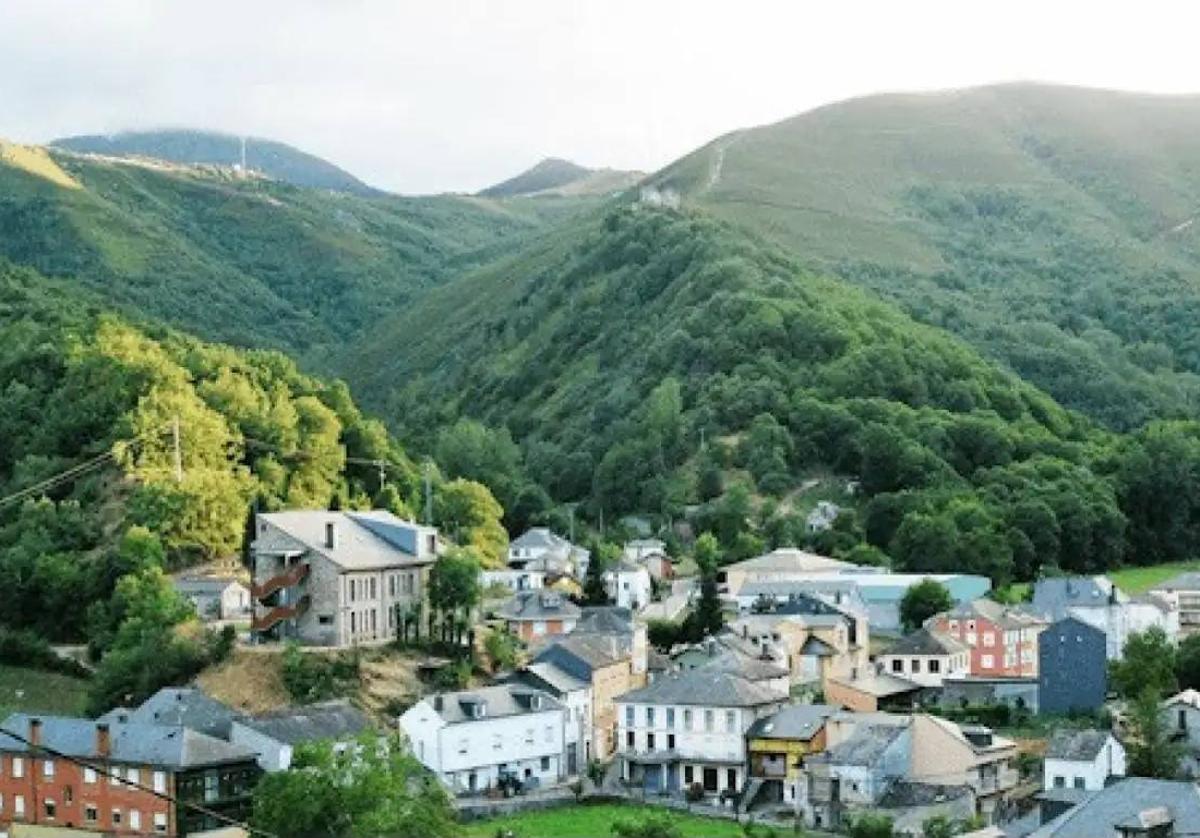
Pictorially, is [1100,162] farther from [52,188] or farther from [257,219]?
[52,188]

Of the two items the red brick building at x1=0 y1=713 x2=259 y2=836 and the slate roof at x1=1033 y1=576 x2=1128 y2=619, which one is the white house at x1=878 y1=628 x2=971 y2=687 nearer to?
the slate roof at x1=1033 y1=576 x2=1128 y2=619

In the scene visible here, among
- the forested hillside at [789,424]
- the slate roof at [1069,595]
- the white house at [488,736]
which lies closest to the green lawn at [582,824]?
the white house at [488,736]

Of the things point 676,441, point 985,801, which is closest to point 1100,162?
point 676,441

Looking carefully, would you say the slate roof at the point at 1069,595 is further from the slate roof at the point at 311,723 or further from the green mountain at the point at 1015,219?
the green mountain at the point at 1015,219

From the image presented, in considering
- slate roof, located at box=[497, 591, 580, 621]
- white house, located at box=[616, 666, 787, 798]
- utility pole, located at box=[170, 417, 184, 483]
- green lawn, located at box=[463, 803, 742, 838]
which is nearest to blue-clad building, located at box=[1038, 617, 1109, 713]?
white house, located at box=[616, 666, 787, 798]

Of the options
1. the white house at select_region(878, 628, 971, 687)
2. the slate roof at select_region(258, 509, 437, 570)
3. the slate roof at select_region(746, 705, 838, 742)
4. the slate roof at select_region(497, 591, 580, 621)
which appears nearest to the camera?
the slate roof at select_region(746, 705, 838, 742)

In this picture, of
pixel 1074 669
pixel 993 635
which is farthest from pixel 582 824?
pixel 993 635
